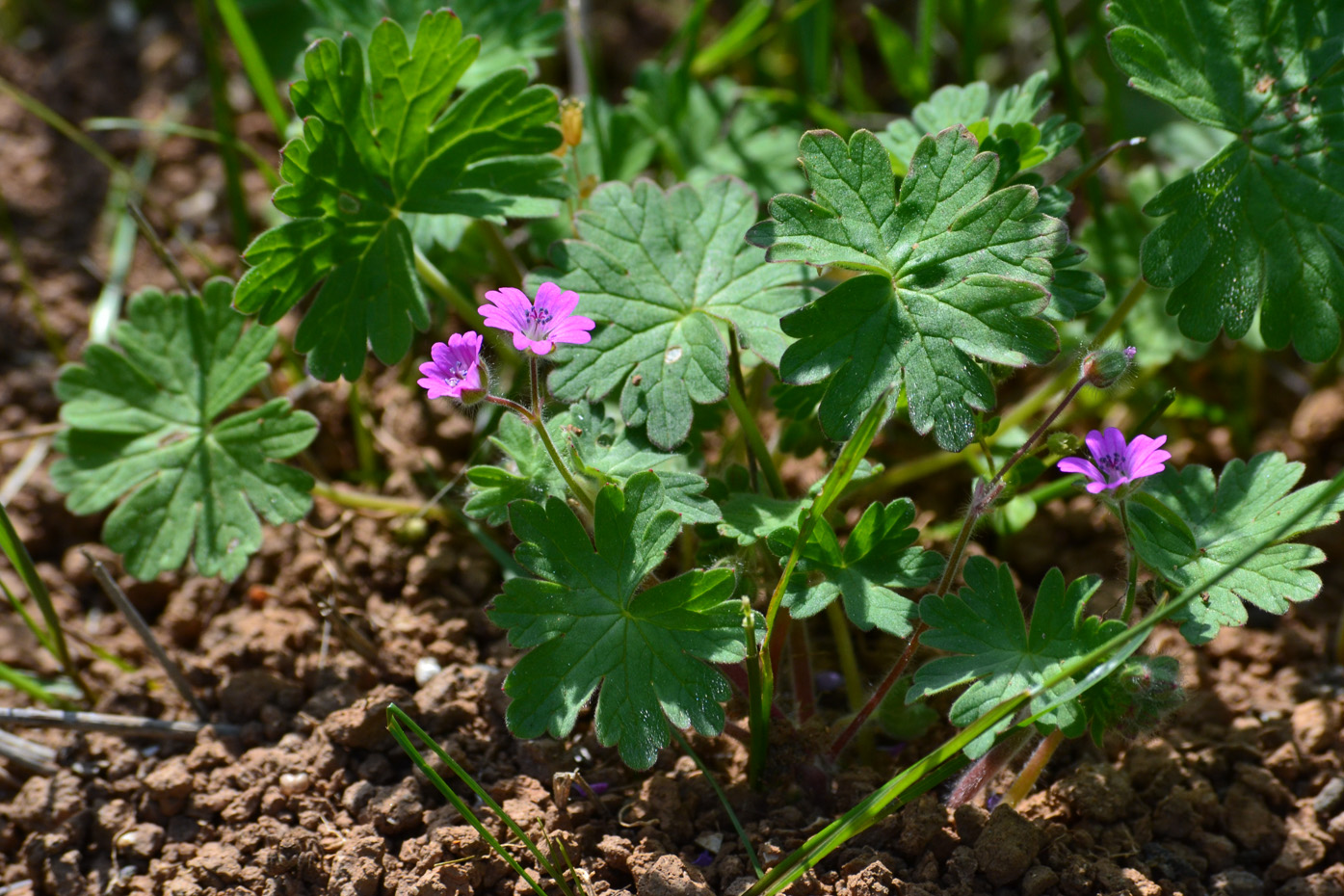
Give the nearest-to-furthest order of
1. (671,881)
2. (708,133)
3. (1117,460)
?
(1117,460) → (671,881) → (708,133)

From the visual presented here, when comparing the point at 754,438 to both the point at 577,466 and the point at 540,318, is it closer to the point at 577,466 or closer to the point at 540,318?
the point at 577,466

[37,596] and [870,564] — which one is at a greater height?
[37,596]

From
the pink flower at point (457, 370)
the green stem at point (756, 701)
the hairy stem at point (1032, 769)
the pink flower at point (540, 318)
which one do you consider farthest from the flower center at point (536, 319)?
the hairy stem at point (1032, 769)

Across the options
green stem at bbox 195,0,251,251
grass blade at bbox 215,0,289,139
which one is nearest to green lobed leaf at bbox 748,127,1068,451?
grass blade at bbox 215,0,289,139

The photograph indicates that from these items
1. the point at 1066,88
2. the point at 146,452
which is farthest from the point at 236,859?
the point at 1066,88

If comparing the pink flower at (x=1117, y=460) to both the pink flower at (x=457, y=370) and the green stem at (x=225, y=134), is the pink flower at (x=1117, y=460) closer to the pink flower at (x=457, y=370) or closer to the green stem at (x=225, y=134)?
the pink flower at (x=457, y=370)

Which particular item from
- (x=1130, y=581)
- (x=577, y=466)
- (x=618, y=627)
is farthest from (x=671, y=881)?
(x=1130, y=581)
